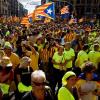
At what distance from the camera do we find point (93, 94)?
712 cm

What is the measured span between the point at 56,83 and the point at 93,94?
435 centimetres

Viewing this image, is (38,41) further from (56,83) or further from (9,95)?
(9,95)

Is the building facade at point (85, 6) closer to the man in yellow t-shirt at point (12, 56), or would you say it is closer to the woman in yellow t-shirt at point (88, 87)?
the man in yellow t-shirt at point (12, 56)

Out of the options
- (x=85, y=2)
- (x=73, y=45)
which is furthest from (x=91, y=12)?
(x=73, y=45)

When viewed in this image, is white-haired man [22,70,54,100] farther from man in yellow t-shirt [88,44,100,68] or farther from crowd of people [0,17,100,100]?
man in yellow t-shirt [88,44,100,68]

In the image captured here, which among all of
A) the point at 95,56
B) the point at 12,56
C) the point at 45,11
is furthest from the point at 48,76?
the point at 45,11

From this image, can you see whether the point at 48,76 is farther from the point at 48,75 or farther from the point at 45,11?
the point at 45,11

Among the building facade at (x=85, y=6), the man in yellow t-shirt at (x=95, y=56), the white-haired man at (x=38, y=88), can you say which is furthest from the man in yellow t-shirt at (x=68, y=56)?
the building facade at (x=85, y=6)

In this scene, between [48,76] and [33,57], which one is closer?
[33,57]

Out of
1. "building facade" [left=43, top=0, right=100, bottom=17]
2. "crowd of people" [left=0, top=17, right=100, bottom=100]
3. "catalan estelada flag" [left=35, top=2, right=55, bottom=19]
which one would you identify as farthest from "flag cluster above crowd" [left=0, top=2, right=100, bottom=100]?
"building facade" [left=43, top=0, right=100, bottom=17]

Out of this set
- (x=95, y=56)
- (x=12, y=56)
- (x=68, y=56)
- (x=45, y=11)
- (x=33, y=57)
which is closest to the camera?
(x=12, y=56)

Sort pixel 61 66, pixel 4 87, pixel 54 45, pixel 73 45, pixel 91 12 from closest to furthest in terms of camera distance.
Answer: pixel 4 87 < pixel 61 66 < pixel 54 45 < pixel 73 45 < pixel 91 12

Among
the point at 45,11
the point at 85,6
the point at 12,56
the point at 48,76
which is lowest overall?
the point at 48,76

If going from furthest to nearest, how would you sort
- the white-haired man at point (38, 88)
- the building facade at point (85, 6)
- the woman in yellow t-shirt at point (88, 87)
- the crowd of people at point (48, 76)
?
the building facade at point (85, 6)
the woman in yellow t-shirt at point (88, 87)
the crowd of people at point (48, 76)
the white-haired man at point (38, 88)
